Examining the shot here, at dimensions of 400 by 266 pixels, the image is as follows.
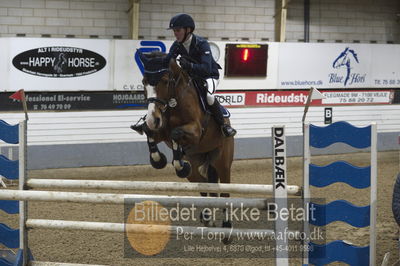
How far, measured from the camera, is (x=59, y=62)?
7.82 metres

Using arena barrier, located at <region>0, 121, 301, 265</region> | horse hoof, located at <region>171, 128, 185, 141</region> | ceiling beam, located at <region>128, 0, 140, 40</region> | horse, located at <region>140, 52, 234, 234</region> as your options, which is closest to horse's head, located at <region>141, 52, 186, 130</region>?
horse, located at <region>140, 52, 234, 234</region>

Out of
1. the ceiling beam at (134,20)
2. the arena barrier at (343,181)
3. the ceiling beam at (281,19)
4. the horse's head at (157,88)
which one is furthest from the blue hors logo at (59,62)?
the arena barrier at (343,181)

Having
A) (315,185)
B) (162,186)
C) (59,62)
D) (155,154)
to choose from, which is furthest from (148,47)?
(315,185)

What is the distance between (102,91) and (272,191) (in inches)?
210

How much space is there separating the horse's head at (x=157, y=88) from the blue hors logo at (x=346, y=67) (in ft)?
20.1

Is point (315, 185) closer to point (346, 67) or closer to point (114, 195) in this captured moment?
point (114, 195)

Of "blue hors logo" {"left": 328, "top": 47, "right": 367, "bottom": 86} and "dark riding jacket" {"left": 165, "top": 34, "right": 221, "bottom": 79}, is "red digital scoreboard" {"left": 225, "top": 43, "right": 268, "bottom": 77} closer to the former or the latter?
"blue hors logo" {"left": 328, "top": 47, "right": 367, "bottom": 86}

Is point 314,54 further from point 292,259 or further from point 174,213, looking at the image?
point 292,259

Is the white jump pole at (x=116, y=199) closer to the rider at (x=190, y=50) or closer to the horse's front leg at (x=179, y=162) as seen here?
the horse's front leg at (x=179, y=162)

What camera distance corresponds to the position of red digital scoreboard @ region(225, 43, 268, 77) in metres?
8.68

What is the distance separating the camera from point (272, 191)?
3307 mm

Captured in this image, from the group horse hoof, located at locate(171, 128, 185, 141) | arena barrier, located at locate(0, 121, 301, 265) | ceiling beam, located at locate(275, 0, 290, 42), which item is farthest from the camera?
ceiling beam, located at locate(275, 0, 290, 42)

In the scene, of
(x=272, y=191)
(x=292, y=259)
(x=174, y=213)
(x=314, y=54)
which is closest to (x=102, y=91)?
(x=174, y=213)

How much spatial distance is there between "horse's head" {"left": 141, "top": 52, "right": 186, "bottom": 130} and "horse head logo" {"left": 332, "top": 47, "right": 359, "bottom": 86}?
20.3 ft
